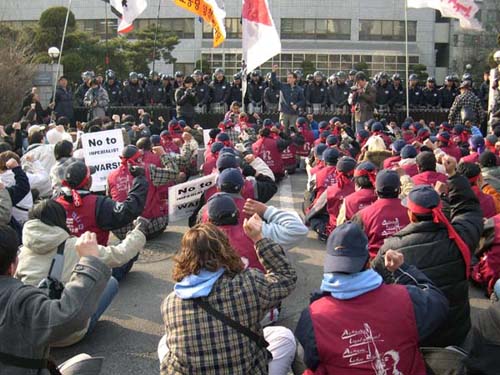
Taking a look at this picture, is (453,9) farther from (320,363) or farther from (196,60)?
(196,60)

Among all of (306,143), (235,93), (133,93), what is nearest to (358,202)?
(306,143)

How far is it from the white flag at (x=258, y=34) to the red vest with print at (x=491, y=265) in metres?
7.94

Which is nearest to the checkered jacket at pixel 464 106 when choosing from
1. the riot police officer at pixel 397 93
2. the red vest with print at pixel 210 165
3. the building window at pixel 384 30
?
the riot police officer at pixel 397 93

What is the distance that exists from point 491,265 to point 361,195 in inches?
57.0

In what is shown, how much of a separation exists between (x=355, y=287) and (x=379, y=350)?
358 mm

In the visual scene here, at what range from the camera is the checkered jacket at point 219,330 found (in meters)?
3.28

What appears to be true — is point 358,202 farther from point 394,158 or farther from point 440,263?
point 394,158

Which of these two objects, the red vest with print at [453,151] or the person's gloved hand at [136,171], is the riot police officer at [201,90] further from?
the person's gloved hand at [136,171]

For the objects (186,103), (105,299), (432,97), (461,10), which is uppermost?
(461,10)

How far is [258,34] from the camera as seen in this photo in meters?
13.3

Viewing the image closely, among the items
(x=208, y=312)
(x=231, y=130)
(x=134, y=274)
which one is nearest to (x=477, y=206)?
(x=208, y=312)

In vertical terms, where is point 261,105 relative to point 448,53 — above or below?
below

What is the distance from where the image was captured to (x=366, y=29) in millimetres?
51844

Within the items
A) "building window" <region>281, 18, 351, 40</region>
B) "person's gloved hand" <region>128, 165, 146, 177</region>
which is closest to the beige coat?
"person's gloved hand" <region>128, 165, 146, 177</region>
